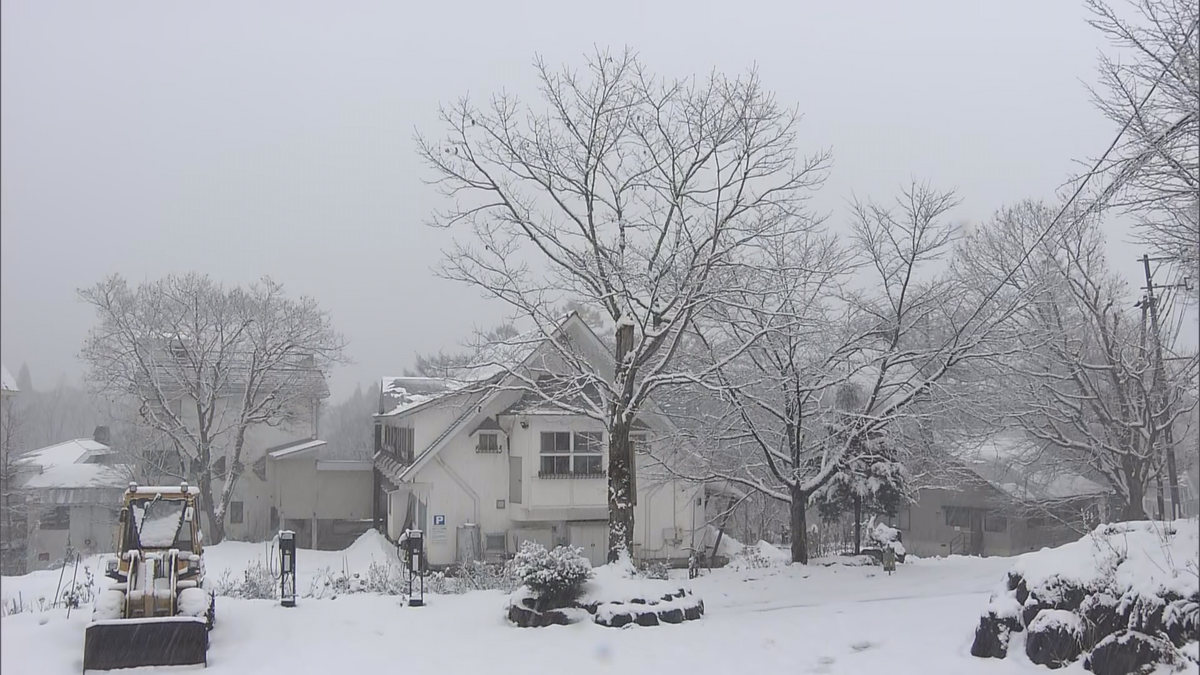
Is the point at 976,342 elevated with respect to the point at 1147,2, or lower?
lower

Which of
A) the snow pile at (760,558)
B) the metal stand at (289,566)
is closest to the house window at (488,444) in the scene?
the snow pile at (760,558)

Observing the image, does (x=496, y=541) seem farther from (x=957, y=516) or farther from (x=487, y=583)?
(x=957, y=516)

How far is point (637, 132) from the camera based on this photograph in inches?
631

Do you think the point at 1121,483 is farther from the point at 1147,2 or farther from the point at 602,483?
the point at 1147,2

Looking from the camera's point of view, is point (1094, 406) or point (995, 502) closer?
point (1094, 406)

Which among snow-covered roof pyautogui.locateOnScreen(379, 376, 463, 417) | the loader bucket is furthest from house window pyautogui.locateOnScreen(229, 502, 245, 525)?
the loader bucket

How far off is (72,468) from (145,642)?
2382 cm

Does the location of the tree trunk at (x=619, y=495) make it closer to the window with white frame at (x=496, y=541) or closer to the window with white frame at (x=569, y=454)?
the window with white frame at (x=569, y=454)

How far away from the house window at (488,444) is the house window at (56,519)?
14364 mm

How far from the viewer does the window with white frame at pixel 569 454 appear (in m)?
23.8

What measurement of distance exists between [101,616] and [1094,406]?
72.6ft

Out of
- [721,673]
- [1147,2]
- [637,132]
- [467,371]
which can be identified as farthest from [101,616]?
[1147,2]

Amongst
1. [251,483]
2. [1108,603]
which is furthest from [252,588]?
[251,483]

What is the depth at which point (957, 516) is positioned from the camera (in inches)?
1229
